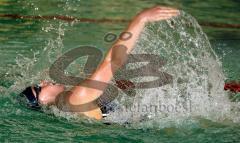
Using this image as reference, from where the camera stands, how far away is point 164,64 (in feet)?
16.4

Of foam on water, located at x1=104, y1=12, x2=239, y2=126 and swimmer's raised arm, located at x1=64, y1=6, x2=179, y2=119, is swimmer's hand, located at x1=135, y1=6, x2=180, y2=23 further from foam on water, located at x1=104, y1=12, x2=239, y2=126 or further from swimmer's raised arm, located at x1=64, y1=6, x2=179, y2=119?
foam on water, located at x1=104, y1=12, x2=239, y2=126

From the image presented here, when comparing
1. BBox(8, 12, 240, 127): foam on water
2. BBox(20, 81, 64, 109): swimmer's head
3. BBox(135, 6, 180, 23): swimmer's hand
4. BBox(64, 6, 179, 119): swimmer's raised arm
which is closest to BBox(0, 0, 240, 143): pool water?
BBox(8, 12, 240, 127): foam on water

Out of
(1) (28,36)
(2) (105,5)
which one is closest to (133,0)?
(2) (105,5)

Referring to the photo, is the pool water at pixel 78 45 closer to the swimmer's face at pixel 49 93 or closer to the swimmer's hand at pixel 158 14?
the swimmer's face at pixel 49 93

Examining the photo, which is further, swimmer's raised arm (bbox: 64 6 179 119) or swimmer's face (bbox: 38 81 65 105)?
swimmer's face (bbox: 38 81 65 105)

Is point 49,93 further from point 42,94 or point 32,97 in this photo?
point 32,97

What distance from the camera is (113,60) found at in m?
3.53

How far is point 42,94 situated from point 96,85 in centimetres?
54

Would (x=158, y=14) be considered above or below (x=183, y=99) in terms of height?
above

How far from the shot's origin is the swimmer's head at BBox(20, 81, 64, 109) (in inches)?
151

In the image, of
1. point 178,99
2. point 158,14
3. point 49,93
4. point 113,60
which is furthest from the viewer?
point 178,99

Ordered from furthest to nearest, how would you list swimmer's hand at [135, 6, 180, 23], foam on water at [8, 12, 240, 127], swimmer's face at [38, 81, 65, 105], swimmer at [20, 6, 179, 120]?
foam on water at [8, 12, 240, 127]
swimmer's face at [38, 81, 65, 105]
swimmer at [20, 6, 179, 120]
swimmer's hand at [135, 6, 180, 23]

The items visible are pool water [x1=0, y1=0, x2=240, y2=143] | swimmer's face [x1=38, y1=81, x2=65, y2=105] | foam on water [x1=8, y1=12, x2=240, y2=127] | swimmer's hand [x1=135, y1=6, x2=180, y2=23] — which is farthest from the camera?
foam on water [x1=8, y1=12, x2=240, y2=127]

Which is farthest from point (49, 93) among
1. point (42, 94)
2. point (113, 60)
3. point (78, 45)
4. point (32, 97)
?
point (78, 45)
